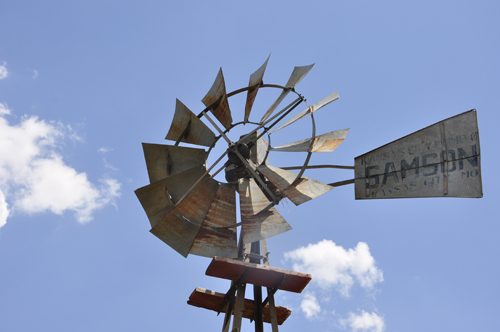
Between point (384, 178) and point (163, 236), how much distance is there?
3266 mm

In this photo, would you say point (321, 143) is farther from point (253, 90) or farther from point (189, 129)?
point (189, 129)

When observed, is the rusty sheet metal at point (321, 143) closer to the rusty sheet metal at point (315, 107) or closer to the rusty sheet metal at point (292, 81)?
the rusty sheet metal at point (315, 107)

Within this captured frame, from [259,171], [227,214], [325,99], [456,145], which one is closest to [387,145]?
[456,145]

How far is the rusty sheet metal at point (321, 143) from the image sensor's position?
6133 mm

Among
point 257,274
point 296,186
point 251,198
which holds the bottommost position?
point 257,274

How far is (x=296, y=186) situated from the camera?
5.81 metres

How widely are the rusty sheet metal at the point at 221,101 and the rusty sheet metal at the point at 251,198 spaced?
1068 mm

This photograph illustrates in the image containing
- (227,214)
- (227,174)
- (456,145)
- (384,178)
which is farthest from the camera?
(227,174)

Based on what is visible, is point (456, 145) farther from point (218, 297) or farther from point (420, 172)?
point (218, 297)

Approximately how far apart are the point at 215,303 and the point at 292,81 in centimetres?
399

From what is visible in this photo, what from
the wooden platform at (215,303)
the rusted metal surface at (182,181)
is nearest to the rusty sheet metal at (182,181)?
the rusted metal surface at (182,181)

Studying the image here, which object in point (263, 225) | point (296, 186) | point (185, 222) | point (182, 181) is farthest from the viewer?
point (182, 181)

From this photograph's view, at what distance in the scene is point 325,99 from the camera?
6637 millimetres

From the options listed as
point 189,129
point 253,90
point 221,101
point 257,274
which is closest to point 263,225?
point 257,274
